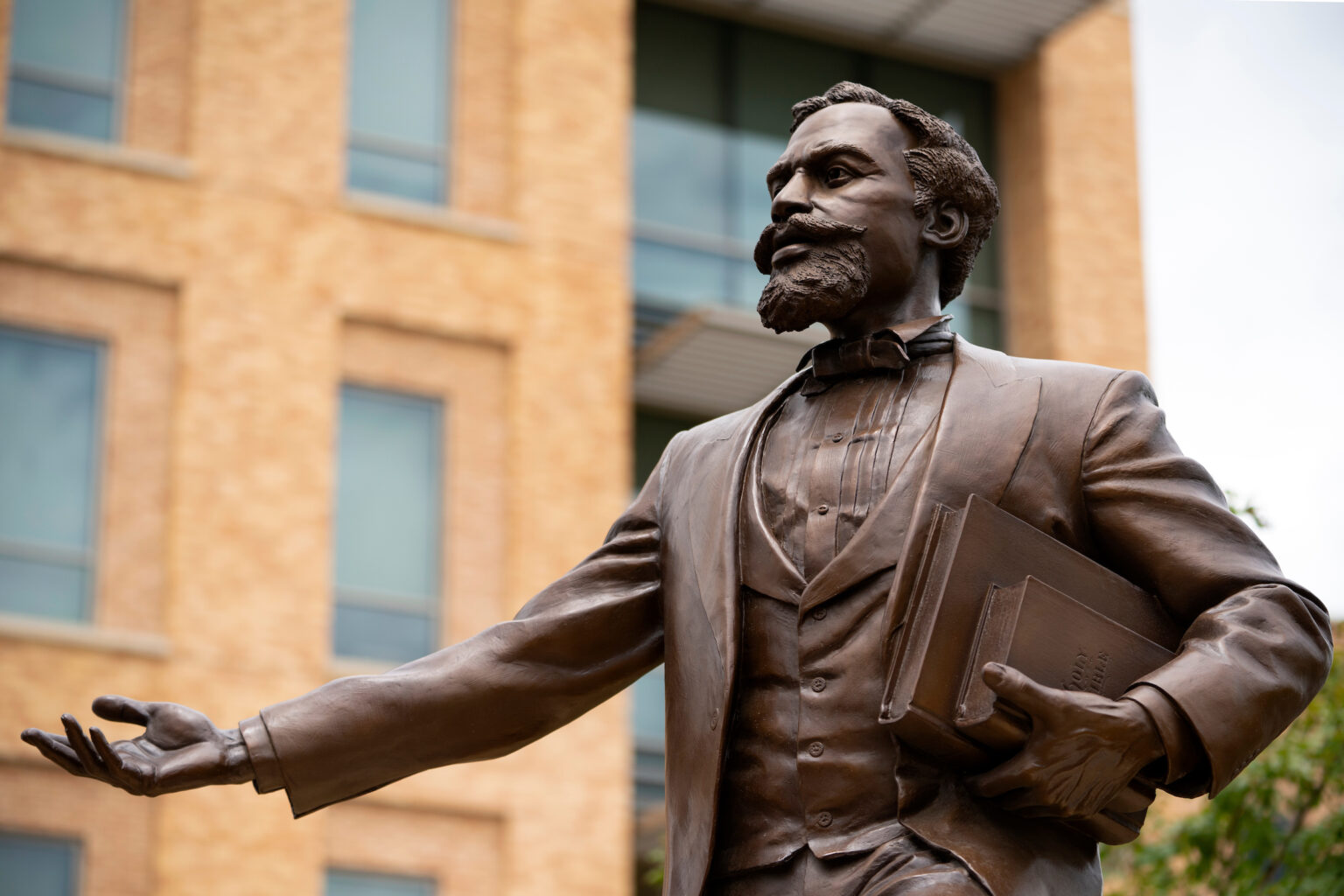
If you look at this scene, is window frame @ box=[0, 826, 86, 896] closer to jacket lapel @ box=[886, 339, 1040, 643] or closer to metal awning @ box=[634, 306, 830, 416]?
metal awning @ box=[634, 306, 830, 416]

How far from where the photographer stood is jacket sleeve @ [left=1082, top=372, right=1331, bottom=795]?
4414mm

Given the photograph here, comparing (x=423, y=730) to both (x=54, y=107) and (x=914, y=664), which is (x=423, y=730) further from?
(x=54, y=107)

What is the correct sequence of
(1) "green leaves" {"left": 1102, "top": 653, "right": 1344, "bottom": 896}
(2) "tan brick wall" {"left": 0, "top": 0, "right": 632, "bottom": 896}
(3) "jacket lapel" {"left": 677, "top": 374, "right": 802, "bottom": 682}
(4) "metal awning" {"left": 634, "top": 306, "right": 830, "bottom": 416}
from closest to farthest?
1. (3) "jacket lapel" {"left": 677, "top": 374, "right": 802, "bottom": 682}
2. (1) "green leaves" {"left": 1102, "top": 653, "right": 1344, "bottom": 896}
3. (2) "tan brick wall" {"left": 0, "top": 0, "right": 632, "bottom": 896}
4. (4) "metal awning" {"left": 634, "top": 306, "right": 830, "bottom": 416}

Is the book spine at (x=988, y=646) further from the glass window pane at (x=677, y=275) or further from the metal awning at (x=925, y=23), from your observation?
the metal awning at (x=925, y=23)

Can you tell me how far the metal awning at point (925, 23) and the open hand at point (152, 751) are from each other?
73.0 ft

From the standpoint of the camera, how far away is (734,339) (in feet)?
83.2

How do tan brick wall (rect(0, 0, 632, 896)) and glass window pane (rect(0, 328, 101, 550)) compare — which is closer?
tan brick wall (rect(0, 0, 632, 896))

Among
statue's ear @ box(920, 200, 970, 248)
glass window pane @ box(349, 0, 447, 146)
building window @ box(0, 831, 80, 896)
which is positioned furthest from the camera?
glass window pane @ box(349, 0, 447, 146)

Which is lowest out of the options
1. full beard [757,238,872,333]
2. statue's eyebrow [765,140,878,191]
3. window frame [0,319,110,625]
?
full beard [757,238,872,333]

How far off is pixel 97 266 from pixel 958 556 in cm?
1786

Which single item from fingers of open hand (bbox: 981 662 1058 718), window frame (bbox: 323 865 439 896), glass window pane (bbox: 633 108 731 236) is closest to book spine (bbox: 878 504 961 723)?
fingers of open hand (bbox: 981 662 1058 718)

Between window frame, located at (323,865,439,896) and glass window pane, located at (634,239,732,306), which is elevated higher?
glass window pane, located at (634,239,732,306)

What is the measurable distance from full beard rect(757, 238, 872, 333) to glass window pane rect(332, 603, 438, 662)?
16.7 metres

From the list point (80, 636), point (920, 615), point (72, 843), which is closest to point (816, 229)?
point (920, 615)
